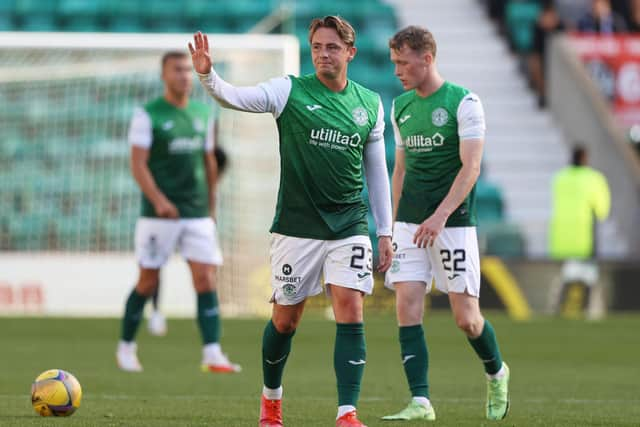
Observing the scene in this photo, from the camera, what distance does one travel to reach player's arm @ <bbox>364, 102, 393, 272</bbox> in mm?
6945

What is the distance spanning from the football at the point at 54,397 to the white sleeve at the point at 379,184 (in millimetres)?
1814

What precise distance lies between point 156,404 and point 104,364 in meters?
3.12

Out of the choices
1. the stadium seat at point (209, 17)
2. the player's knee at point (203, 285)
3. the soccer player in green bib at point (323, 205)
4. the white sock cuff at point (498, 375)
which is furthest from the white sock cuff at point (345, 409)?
the stadium seat at point (209, 17)

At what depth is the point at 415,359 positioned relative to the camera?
7.73 metres

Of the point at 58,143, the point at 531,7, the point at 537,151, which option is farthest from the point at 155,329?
the point at 531,7

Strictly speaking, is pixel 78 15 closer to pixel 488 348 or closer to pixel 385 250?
pixel 488 348

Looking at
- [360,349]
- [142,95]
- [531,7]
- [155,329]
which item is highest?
[531,7]

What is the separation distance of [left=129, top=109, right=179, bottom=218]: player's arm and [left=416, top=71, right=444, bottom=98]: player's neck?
3254 millimetres

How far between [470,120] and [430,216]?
0.55m

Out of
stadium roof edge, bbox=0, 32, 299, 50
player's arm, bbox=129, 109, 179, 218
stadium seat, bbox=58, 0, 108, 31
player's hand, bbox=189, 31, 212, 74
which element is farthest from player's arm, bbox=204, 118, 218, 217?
stadium seat, bbox=58, 0, 108, 31

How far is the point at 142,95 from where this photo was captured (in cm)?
1878

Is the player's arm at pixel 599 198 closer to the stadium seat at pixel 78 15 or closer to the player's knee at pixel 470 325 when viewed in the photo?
the stadium seat at pixel 78 15

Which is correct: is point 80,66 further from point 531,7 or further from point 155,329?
point 531,7

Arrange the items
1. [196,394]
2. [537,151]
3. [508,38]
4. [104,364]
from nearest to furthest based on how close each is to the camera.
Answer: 1. [196,394]
2. [104,364]
3. [537,151]
4. [508,38]
